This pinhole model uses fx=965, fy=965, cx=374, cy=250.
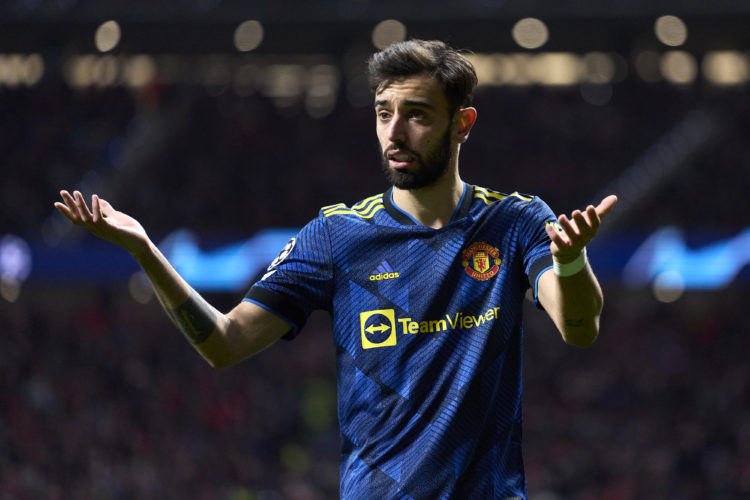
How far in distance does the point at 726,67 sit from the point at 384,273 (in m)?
22.3

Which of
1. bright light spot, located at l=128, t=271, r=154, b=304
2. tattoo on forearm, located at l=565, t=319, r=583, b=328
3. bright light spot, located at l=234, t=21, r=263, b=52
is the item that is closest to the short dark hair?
tattoo on forearm, located at l=565, t=319, r=583, b=328

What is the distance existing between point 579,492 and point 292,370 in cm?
580

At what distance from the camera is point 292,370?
58.5ft

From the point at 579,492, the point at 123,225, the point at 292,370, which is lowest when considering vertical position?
the point at 579,492

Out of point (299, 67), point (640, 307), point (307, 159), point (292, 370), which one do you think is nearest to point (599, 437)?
point (640, 307)

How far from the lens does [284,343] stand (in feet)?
59.4

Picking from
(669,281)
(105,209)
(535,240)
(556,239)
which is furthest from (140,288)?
(556,239)

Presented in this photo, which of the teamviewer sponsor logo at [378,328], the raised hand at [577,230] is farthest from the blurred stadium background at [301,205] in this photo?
the raised hand at [577,230]

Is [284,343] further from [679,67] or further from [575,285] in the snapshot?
[575,285]

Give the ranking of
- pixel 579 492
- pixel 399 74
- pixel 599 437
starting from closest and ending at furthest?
pixel 399 74 → pixel 579 492 → pixel 599 437

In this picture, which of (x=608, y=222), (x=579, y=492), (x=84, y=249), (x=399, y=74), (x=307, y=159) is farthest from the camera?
(x=307, y=159)

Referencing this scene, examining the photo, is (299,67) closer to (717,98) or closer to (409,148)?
(717,98)

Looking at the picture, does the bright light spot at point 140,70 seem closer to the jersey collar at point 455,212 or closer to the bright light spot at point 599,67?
the bright light spot at point 599,67

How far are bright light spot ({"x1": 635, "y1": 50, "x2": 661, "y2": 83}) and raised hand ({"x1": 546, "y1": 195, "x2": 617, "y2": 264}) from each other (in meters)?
21.4
